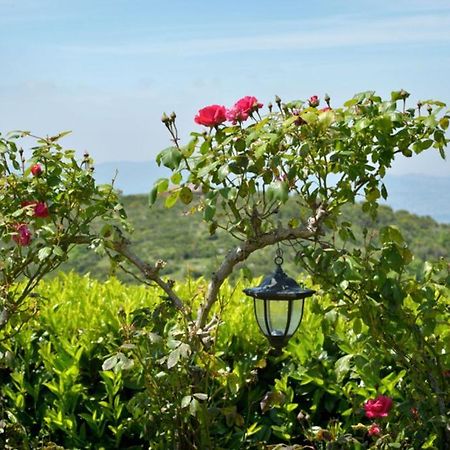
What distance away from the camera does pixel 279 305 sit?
349cm

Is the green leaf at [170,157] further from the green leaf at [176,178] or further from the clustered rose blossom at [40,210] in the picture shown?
the clustered rose blossom at [40,210]

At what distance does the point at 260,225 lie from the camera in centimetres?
350

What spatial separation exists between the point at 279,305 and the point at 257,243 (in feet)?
0.86

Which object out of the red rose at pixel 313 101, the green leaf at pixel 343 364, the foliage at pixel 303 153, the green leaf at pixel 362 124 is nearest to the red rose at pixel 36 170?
the foliage at pixel 303 153

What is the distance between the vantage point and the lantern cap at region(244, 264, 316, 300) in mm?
3447

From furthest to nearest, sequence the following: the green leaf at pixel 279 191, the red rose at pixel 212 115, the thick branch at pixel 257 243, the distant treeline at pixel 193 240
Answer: the distant treeline at pixel 193 240, the thick branch at pixel 257 243, the red rose at pixel 212 115, the green leaf at pixel 279 191

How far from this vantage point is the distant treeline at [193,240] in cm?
1939

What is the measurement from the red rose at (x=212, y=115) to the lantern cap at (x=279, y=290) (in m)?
0.65

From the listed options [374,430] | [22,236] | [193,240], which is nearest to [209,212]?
[22,236]

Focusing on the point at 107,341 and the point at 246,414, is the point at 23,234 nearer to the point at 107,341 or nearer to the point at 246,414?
the point at 107,341

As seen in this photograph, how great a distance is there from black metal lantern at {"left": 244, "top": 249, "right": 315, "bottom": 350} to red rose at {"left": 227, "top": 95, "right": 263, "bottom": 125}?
0.59 metres

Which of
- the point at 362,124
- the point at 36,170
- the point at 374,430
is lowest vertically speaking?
the point at 374,430

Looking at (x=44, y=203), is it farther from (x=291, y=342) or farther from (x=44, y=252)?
(x=291, y=342)

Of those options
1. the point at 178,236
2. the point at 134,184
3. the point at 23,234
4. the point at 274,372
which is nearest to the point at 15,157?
the point at 23,234
